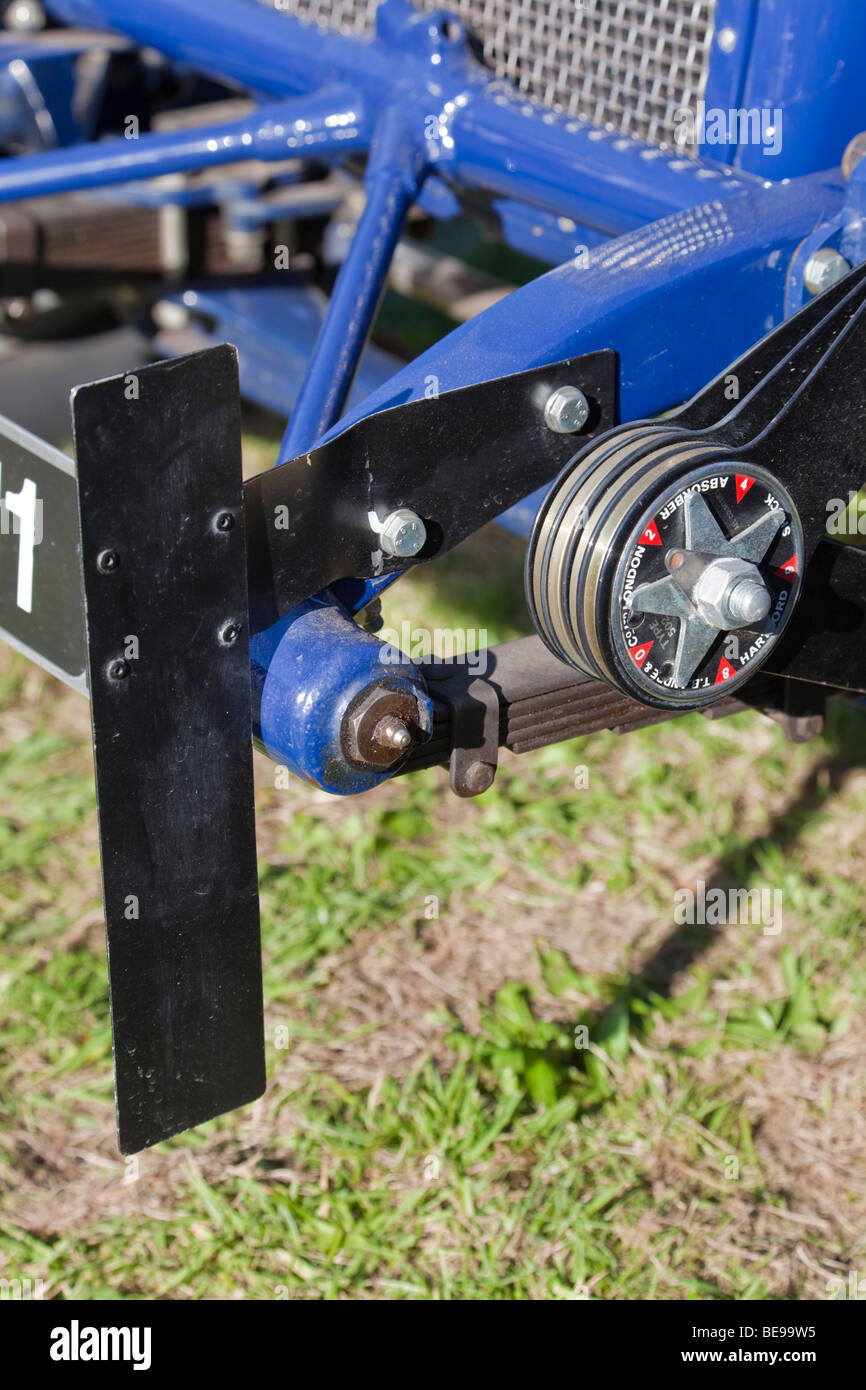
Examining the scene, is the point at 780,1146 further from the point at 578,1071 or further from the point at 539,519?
the point at 539,519

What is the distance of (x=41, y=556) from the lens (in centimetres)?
163

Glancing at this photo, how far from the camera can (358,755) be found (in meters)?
1.55

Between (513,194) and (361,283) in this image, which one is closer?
(361,283)

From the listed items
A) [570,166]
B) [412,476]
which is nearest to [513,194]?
[570,166]

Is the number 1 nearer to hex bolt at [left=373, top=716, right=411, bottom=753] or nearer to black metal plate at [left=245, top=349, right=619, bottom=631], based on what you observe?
black metal plate at [left=245, top=349, right=619, bottom=631]

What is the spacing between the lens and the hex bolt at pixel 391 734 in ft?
5.09

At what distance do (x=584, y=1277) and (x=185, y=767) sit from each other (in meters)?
1.01

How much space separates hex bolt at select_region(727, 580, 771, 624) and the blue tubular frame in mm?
351

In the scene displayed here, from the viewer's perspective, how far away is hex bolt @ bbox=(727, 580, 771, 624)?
1.51m

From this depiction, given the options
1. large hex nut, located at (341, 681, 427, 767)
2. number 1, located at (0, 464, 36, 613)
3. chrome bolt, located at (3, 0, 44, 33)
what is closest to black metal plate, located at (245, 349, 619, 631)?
large hex nut, located at (341, 681, 427, 767)

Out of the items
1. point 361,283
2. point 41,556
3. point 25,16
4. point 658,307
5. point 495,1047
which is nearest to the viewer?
point 41,556

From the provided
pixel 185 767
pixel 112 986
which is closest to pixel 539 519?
pixel 185 767

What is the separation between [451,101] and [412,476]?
3.12 ft

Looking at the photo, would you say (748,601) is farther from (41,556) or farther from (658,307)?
(41,556)
